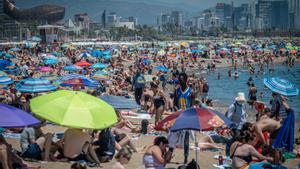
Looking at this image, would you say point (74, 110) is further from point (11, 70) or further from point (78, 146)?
point (11, 70)

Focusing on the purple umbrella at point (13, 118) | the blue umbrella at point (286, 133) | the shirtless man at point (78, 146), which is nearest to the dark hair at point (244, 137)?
the blue umbrella at point (286, 133)

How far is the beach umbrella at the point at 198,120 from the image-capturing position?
6605mm

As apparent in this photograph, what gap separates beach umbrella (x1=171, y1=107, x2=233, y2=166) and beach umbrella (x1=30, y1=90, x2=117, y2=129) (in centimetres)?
100

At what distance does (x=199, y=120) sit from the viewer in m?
6.66

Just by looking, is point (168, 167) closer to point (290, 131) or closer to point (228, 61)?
point (290, 131)

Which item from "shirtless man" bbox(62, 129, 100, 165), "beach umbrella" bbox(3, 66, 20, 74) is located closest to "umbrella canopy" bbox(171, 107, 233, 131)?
"shirtless man" bbox(62, 129, 100, 165)

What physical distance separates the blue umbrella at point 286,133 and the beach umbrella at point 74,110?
9.07 ft

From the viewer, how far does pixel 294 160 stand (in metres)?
8.81

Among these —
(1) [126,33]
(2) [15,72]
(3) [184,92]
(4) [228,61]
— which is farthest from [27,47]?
(1) [126,33]

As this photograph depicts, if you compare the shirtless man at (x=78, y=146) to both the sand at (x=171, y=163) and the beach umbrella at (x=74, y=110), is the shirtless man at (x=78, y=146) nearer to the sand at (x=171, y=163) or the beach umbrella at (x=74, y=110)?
the sand at (x=171, y=163)

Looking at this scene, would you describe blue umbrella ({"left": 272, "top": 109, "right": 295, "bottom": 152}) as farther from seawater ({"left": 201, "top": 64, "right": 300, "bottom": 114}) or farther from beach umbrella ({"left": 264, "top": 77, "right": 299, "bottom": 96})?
seawater ({"left": 201, "top": 64, "right": 300, "bottom": 114})

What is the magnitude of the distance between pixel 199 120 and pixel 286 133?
6.16 feet

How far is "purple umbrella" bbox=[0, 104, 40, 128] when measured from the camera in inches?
236

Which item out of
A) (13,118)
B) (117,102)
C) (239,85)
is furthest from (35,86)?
(239,85)
